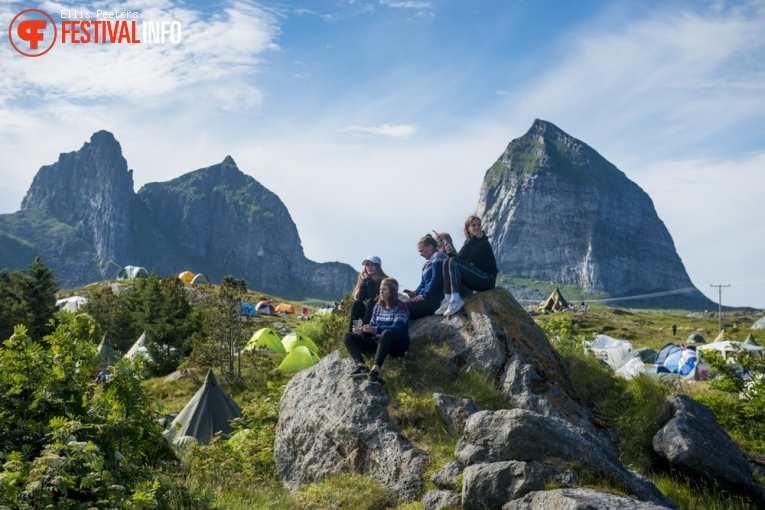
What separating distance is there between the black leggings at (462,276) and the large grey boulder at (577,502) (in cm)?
566

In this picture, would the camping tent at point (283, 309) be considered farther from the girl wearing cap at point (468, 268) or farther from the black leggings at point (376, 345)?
the black leggings at point (376, 345)

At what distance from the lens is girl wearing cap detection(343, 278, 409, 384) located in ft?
35.8

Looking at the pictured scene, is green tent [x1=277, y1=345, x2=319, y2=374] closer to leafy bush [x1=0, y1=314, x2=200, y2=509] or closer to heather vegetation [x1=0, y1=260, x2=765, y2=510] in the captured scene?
heather vegetation [x1=0, y1=260, x2=765, y2=510]

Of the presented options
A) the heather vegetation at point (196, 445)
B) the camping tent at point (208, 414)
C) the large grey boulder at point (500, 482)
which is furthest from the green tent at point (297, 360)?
the large grey boulder at point (500, 482)

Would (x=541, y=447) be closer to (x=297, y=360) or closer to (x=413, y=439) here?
(x=413, y=439)

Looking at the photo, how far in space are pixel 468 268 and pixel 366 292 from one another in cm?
205

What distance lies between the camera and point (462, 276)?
12203mm

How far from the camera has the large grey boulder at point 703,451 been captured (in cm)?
916

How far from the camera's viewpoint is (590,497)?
620cm

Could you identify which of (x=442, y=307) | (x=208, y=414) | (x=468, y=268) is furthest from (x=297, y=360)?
(x=468, y=268)

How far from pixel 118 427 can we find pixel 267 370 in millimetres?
24265

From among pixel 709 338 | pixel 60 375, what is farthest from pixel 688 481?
pixel 709 338

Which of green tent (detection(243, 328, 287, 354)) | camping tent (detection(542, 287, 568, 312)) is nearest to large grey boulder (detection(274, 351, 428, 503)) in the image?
green tent (detection(243, 328, 287, 354))

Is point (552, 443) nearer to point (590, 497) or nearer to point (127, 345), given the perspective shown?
point (590, 497)
